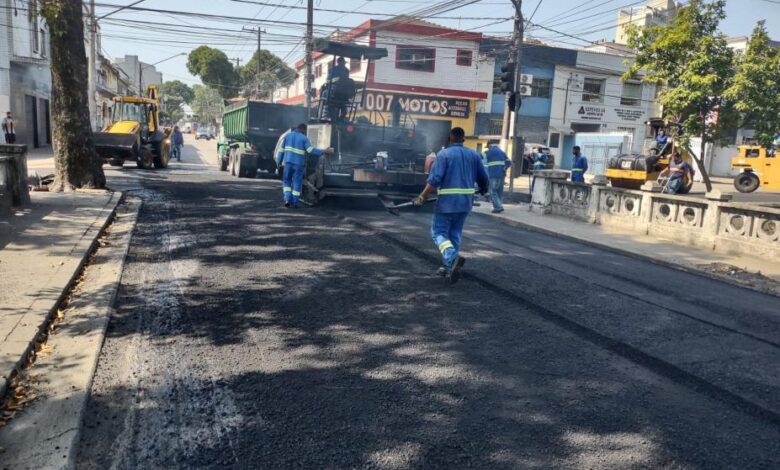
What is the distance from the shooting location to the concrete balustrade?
937cm

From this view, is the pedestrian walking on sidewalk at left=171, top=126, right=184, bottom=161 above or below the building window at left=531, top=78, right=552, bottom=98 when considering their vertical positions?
below

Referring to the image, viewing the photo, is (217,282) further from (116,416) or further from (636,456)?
(636,456)

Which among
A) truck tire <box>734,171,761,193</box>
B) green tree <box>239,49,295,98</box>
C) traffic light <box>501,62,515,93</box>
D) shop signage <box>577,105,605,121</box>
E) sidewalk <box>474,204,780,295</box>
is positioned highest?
green tree <box>239,49,295,98</box>

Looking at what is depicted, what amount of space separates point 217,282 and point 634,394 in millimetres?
4161

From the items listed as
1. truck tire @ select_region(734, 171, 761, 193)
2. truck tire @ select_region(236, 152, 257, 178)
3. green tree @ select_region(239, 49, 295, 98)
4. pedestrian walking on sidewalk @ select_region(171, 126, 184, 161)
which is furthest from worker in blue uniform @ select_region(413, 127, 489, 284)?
green tree @ select_region(239, 49, 295, 98)

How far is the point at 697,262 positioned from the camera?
898cm

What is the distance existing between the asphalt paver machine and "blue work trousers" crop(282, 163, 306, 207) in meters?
0.49

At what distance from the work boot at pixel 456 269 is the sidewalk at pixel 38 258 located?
3.89m

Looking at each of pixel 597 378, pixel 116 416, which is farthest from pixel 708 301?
pixel 116 416

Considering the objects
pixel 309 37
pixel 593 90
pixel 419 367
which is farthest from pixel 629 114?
pixel 419 367

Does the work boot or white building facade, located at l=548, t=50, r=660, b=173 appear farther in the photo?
white building facade, located at l=548, t=50, r=660, b=173

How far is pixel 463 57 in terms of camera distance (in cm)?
3306

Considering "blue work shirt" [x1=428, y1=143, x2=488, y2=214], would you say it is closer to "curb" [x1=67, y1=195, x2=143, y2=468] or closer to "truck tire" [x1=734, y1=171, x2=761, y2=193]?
"curb" [x1=67, y1=195, x2=143, y2=468]

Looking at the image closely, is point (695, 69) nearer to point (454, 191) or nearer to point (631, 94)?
point (454, 191)
